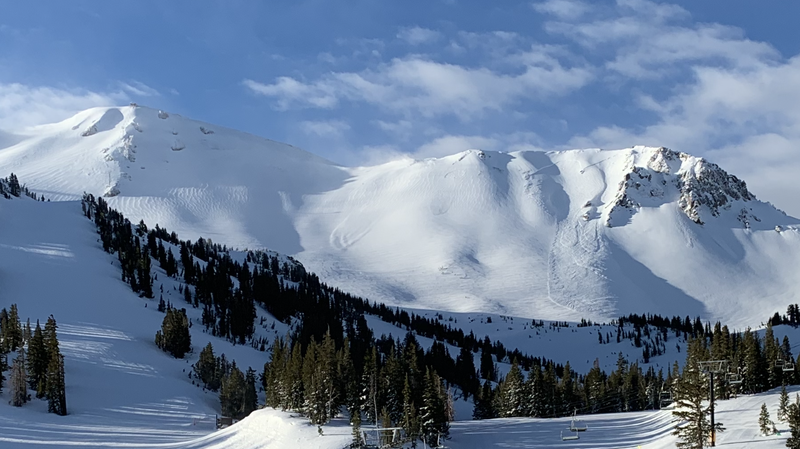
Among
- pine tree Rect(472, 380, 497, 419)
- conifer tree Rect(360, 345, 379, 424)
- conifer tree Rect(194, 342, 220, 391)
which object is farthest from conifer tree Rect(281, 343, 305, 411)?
pine tree Rect(472, 380, 497, 419)

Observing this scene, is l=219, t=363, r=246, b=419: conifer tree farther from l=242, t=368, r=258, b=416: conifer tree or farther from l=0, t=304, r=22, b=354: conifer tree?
l=0, t=304, r=22, b=354: conifer tree

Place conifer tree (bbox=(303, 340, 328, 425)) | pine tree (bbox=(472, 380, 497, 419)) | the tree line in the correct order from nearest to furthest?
conifer tree (bbox=(303, 340, 328, 425)) → the tree line → pine tree (bbox=(472, 380, 497, 419))

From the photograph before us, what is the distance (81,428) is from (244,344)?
5990 centimetres

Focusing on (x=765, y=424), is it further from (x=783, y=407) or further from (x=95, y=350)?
(x=95, y=350)

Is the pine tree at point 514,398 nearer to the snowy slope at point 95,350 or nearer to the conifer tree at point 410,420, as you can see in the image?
the conifer tree at point 410,420

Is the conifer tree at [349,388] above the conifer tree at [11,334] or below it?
below

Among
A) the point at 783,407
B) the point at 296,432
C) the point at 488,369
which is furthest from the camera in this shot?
the point at 488,369

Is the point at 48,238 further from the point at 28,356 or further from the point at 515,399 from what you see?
the point at 515,399

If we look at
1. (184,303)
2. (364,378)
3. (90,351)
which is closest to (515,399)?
(364,378)

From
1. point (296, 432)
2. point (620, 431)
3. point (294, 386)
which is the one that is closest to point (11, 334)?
point (294, 386)

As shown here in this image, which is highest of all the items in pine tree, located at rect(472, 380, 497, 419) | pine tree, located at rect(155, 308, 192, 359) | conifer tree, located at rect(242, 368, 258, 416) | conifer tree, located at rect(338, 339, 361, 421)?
pine tree, located at rect(155, 308, 192, 359)

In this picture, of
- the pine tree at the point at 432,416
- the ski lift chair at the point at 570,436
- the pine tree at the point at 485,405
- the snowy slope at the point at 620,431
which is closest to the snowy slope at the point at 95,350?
the pine tree at the point at 432,416

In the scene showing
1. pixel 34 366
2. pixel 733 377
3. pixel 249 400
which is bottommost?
pixel 249 400

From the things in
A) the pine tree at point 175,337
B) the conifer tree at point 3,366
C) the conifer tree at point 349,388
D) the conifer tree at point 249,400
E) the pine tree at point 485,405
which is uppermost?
the pine tree at point 175,337
